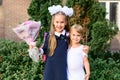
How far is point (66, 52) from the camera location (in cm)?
559

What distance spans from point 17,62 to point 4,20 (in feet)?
23.7

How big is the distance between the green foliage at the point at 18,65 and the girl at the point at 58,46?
1425mm

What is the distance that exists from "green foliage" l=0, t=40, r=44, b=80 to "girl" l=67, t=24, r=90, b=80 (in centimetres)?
157

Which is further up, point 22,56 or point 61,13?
point 61,13

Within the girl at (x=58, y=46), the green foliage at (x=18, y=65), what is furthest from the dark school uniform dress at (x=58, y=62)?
the green foliage at (x=18, y=65)

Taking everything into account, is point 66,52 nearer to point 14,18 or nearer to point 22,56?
point 22,56

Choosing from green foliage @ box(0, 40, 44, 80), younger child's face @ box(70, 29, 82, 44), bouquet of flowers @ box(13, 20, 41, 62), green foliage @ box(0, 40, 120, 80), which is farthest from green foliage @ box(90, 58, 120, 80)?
bouquet of flowers @ box(13, 20, 41, 62)

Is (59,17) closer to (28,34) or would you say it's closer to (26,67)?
(28,34)

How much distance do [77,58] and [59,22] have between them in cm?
49

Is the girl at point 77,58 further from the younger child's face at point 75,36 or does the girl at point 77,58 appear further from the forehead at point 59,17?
the forehead at point 59,17

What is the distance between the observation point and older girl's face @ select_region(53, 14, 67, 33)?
5.55m

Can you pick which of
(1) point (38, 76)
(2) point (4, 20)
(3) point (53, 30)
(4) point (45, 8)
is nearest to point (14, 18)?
(2) point (4, 20)

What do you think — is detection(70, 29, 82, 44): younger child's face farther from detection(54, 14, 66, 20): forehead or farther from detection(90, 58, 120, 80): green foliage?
detection(90, 58, 120, 80): green foliage

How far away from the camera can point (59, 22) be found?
555cm
